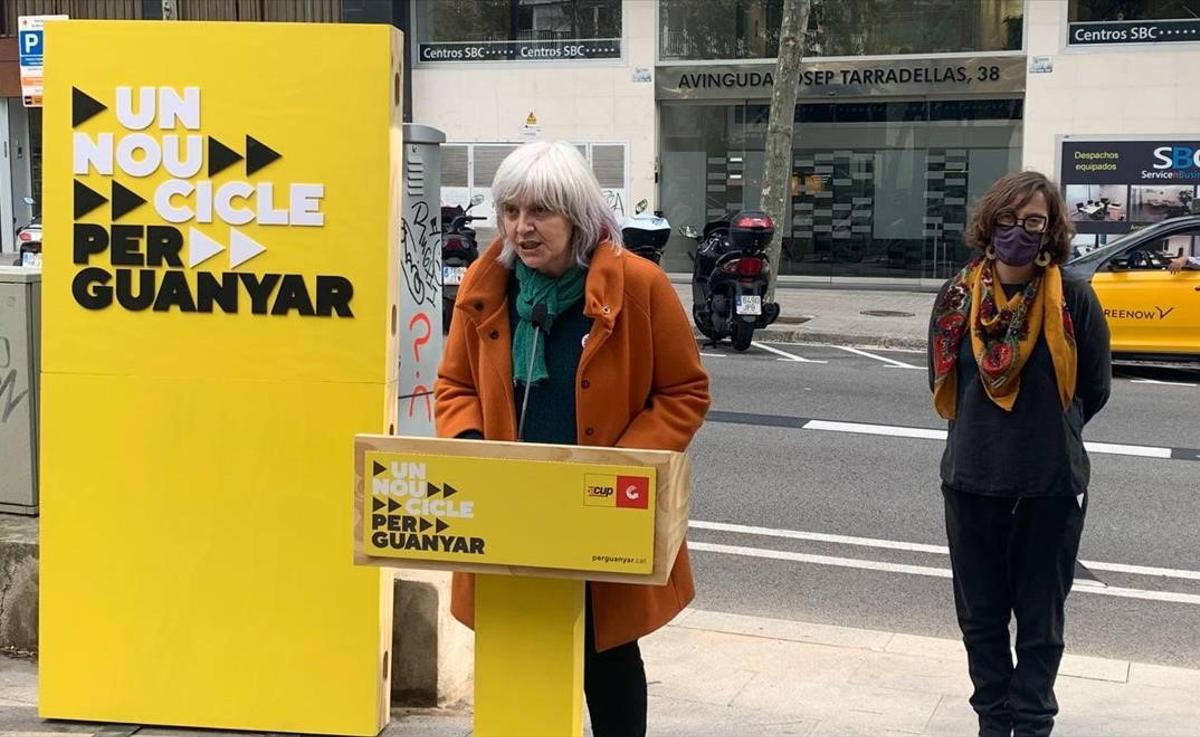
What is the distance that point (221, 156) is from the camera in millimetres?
3855

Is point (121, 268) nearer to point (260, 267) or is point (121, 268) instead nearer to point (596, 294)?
point (260, 267)

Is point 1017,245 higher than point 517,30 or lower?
lower

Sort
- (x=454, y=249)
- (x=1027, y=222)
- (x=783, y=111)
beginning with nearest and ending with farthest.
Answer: (x=1027, y=222)
(x=454, y=249)
(x=783, y=111)

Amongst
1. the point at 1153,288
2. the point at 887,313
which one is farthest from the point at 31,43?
the point at 887,313

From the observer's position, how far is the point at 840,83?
21516 millimetres

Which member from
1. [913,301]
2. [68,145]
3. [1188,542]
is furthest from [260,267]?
[913,301]

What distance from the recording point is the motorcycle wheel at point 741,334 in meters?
14.1

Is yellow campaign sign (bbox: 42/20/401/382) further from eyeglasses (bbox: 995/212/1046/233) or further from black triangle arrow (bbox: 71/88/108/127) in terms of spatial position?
eyeglasses (bbox: 995/212/1046/233)

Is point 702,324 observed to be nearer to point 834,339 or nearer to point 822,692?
point 834,339

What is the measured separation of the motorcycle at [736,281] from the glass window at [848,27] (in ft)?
27.7

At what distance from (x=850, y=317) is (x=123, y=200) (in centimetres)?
1429

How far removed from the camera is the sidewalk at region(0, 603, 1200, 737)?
422 cm

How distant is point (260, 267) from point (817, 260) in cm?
1912

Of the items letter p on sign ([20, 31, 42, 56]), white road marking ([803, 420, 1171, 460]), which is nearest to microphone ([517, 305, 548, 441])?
letter p on sign ([20, 31, 42, 56])
